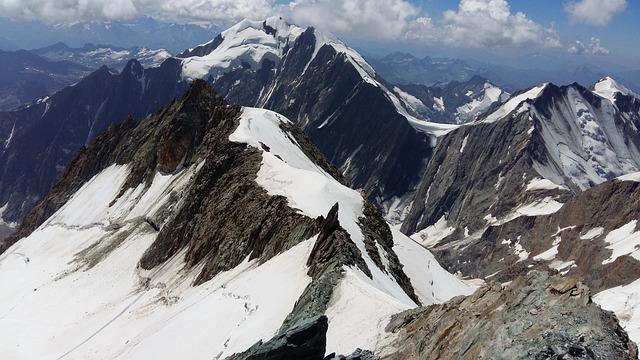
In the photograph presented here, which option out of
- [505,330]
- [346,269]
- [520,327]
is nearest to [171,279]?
[346,269]

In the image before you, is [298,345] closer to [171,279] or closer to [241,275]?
[241,275]

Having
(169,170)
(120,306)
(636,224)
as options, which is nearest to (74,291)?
(120,306)

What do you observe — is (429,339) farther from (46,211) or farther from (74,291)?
(46,211)

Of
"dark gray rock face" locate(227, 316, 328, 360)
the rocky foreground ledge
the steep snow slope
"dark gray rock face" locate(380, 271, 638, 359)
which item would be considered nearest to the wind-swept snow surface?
the steep snow slope

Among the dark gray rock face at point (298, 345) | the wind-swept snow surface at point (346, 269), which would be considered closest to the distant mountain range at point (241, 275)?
the dark gray rock face at point (298, 345)

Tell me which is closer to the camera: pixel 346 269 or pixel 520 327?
pixel 520 327

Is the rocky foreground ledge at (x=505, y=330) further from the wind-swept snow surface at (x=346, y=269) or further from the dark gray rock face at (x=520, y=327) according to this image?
the wind-swept snow surface at (x=346, y=269)

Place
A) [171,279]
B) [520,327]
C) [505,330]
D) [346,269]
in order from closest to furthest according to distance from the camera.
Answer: [520,327], [505,330], [346,269], [171,279]
